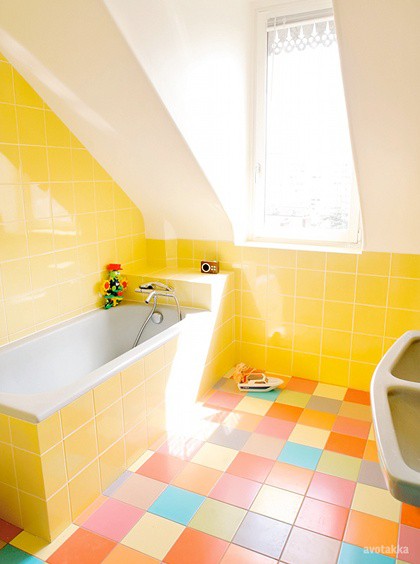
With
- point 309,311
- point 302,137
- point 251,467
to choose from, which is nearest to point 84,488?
point 251,467

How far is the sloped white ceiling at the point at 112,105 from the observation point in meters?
1.76

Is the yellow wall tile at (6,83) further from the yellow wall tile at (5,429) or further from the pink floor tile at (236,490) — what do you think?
the pink floor tile at (236,490)

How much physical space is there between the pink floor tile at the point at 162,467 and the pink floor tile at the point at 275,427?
50 cm

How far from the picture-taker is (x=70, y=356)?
2613mm

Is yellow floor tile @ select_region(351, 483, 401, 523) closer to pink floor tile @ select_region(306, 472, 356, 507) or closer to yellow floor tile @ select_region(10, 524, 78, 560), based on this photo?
pink floor tile @ select_region(306, 472, 356, 507)

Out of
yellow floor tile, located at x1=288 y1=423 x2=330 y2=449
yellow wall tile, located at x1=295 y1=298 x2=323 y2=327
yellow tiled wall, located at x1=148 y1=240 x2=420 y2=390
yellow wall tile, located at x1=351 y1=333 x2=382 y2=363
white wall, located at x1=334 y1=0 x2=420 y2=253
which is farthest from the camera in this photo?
yellow wall tile, located at x1=295 y1=298 x2=323 y2=327

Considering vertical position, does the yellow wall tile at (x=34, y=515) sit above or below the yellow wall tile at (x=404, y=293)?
below

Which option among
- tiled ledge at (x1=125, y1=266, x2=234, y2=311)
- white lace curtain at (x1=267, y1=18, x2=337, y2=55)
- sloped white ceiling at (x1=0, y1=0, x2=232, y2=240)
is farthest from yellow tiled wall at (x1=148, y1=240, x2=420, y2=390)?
white lace curtain at (x1=267, y1=18, x2=337, y2=55)

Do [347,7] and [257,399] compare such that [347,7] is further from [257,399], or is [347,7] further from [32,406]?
[257,399]

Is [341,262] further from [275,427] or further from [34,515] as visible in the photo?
[34,515]

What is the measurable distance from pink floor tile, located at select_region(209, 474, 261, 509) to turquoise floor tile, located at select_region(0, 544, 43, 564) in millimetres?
741

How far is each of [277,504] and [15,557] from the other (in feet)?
3.41

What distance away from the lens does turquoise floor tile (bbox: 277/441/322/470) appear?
2.18 metres

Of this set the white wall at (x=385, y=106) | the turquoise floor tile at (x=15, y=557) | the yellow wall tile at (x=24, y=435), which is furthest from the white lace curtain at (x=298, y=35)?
the turquoise floor tile at (x=15, y=557)
